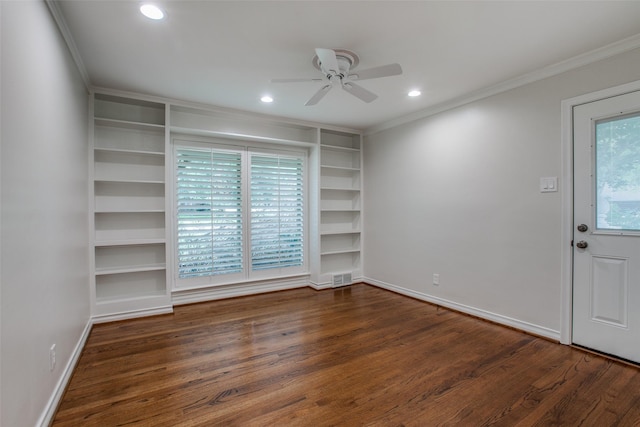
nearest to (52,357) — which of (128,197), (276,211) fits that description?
(128,197)

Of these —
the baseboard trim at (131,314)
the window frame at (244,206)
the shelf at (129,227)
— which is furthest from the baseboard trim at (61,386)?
the window frame at (244,206)

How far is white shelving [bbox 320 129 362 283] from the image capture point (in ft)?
16.6

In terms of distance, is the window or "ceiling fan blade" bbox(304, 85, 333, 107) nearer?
"ceiling fan blade" bbox(304, 85, 333, 107)

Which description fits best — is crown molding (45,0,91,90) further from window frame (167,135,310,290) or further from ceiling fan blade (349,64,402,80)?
ceiling fan blade (349,64,402,80)

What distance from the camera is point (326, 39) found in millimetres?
2361

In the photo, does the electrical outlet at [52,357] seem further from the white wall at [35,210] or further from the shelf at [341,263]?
the shelf at [341,263]

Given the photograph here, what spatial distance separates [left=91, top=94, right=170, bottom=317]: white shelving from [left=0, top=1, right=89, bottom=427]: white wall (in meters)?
0.93

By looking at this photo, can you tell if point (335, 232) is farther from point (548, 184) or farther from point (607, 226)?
point (607, 226)

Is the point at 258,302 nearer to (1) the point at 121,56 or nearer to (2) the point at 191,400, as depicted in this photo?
(2) the point at 191,400

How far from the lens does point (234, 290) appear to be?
14.2 feet

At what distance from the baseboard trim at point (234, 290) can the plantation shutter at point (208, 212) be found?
0.22 m

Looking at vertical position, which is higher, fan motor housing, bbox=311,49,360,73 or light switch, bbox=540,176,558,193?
fan motor housing, bbox=311,49,360,73

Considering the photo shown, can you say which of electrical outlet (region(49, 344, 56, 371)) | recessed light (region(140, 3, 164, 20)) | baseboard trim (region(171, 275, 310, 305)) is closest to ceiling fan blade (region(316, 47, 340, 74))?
recessed light (region(140, 3, 164, 20))

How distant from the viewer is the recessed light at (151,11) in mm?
1993
